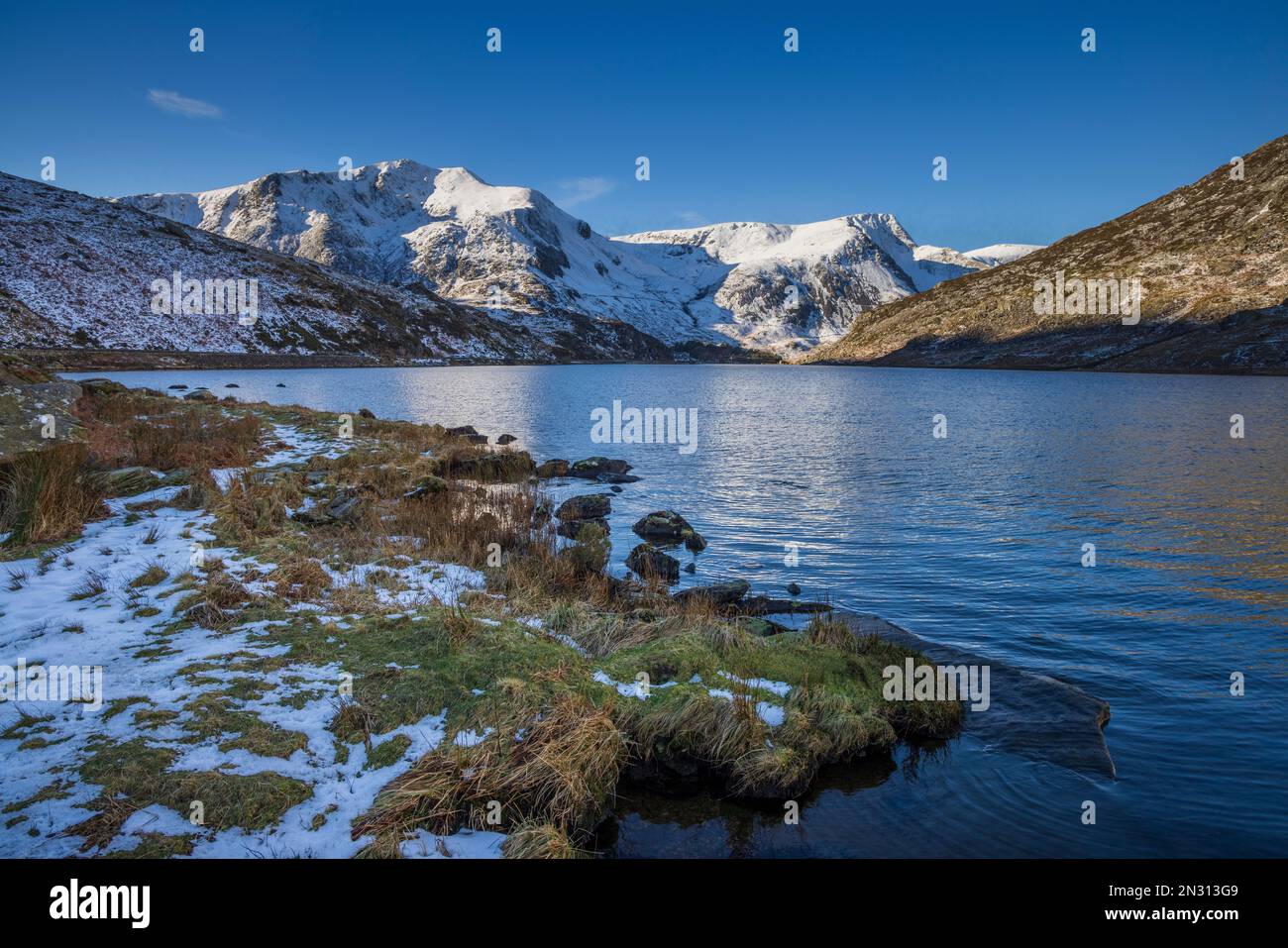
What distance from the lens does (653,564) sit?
17062 mm

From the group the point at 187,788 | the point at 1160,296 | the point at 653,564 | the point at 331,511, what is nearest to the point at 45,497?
the point at 331,511

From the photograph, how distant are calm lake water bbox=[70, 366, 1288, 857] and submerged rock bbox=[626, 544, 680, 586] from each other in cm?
82

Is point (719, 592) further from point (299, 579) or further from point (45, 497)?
point (45, 497)

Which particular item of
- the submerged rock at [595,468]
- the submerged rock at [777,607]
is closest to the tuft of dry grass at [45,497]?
→ the submerged rock at [777,607]

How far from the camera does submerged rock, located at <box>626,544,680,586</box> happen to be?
1669cm

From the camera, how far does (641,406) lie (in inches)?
2876

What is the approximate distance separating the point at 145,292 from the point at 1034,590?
155 metres

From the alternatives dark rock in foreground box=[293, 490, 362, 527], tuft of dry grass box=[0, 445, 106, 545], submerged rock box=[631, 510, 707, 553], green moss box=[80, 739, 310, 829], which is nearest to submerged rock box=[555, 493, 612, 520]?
submerged rock box=[631, 510, 707, 553]

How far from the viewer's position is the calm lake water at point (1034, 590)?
25.1ft

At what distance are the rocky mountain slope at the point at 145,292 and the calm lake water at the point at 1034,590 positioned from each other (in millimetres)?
108052

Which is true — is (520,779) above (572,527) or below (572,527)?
below

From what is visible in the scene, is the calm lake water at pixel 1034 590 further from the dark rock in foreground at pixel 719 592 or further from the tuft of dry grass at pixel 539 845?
the dark rock in foreground at pixel 719 592
